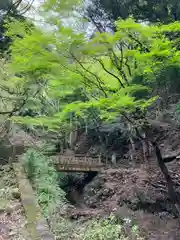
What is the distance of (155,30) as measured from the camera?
6094 mm

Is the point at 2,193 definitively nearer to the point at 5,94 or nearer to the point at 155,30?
the point at 5,94

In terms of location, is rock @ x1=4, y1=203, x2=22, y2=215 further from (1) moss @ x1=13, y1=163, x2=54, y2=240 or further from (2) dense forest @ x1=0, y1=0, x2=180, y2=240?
(2) dense forest @ x1=0, y1=0, x2=180, y2=240

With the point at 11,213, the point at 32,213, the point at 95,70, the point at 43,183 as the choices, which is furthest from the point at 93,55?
the point at 11,213

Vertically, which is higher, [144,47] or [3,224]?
[144,47]

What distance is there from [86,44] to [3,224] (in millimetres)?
4306

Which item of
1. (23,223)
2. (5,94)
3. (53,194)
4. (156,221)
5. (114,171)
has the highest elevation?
(5,94)

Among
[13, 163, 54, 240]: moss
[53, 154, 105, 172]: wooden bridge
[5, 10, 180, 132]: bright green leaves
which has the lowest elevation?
[13, 163, 54, 240]: moss

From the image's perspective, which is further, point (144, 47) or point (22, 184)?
point (144, 47)

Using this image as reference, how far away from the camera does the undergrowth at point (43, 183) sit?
5.72 m

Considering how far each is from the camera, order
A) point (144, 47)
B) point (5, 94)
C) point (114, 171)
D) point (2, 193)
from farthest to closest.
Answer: point (114, 171)
point (5, 94)
point (144, 47)
point (2, 193)

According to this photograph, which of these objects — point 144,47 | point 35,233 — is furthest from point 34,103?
point 35,233

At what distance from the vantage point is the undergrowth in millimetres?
5721

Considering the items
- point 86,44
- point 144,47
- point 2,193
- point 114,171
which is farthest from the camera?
point 114,171

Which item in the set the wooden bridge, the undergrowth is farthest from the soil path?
the wooden bridge
